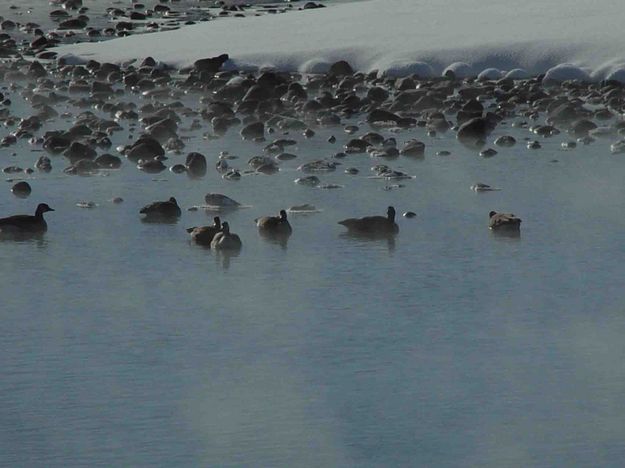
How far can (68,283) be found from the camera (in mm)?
15469

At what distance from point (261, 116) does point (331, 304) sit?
44.7 feet

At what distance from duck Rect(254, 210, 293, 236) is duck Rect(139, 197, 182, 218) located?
144cm

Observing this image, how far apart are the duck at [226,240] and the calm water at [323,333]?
17cm

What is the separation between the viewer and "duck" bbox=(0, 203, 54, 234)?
17984 millimetres

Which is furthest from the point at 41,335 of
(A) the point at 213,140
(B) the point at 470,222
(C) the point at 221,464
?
(A) the point at 213,140

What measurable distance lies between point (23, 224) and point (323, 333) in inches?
229

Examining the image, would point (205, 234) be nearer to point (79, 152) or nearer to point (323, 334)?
point (323, 334)

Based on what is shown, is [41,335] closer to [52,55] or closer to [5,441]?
[5,441]

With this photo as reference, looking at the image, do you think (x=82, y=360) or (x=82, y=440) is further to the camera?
(x=82, y=360)

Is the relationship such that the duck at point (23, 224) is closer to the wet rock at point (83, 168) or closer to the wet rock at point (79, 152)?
the wet rock at point (83, 168)

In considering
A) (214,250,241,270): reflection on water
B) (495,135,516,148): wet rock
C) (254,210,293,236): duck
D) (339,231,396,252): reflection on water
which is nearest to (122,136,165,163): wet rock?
(495,135,516,148): wet rock

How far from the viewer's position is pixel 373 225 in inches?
697

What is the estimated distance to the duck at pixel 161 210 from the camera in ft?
61.5

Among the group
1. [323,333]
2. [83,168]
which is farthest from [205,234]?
[83,168]
